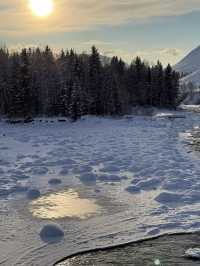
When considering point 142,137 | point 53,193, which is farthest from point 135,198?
point 142,137

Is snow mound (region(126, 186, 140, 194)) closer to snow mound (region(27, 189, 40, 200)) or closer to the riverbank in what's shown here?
snow mound (region(27, 189, 40, 200))

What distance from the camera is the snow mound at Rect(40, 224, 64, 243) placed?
13812 millimetres

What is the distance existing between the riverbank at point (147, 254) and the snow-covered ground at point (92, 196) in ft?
1.65

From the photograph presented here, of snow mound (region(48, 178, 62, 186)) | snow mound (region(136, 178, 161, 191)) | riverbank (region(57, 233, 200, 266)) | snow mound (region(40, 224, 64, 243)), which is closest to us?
riverbank (region(57, 233, 200, 266))

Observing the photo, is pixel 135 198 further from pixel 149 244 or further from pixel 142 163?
pixel 142 163

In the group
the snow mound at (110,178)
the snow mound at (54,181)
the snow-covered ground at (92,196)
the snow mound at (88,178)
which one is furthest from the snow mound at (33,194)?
the snow mound at (110,178)

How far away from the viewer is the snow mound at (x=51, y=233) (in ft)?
45.3

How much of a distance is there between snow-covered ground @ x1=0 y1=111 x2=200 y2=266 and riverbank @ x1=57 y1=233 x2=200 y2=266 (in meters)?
0.50

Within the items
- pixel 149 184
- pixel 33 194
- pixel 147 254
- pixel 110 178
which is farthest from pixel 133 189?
pixel 147 254

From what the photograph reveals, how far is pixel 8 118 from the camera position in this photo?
61656mm

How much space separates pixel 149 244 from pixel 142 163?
12629mm

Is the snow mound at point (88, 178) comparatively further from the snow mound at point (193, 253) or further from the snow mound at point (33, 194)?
the snow mound at point (193, 253)

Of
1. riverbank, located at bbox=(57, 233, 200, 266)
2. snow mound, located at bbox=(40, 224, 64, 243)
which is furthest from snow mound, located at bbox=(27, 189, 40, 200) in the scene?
riverbank, located at bbox=(57, 233, 200, 266)

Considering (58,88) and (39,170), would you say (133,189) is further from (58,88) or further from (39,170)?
(58,88)
